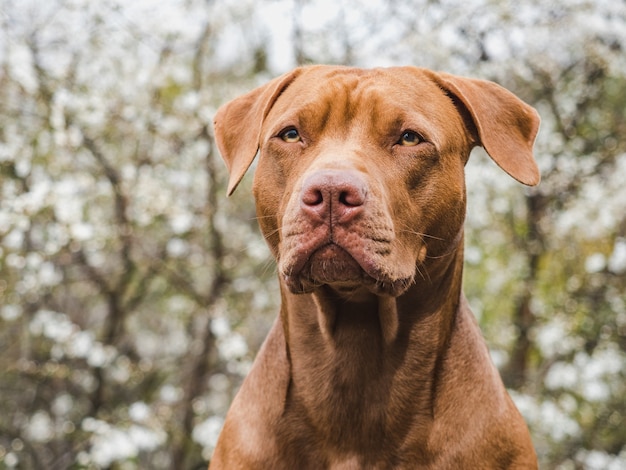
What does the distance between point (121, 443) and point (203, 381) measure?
1.20 meters

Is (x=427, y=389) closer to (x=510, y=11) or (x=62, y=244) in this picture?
(x=62, y=244)

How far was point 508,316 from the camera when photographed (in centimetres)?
734

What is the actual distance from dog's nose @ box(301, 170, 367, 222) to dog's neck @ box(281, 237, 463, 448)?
1.35 ft

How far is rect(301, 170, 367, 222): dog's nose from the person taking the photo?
2408 millimetres

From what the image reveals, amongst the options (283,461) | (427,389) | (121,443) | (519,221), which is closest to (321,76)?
(427,389)

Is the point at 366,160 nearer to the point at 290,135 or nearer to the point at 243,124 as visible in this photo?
the point at 290,135

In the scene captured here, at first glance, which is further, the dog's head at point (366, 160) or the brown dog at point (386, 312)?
the brown dog at point (386, 312)

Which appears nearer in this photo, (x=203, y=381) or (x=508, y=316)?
(x=203, y=381)

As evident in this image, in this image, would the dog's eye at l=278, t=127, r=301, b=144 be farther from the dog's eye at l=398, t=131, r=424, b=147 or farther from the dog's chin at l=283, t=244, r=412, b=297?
the dog's chin at l=283, t=244, r=412, b=297

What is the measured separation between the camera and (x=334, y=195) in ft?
7.93

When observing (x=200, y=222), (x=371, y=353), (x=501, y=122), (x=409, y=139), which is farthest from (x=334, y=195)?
(x=200, y=222)

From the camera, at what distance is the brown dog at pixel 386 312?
106 inches

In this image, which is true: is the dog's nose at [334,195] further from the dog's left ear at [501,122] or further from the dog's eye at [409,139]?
the dog's left ear at [501,122]

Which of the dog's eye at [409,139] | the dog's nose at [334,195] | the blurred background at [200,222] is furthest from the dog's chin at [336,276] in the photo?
the blurred background at [200,222]
